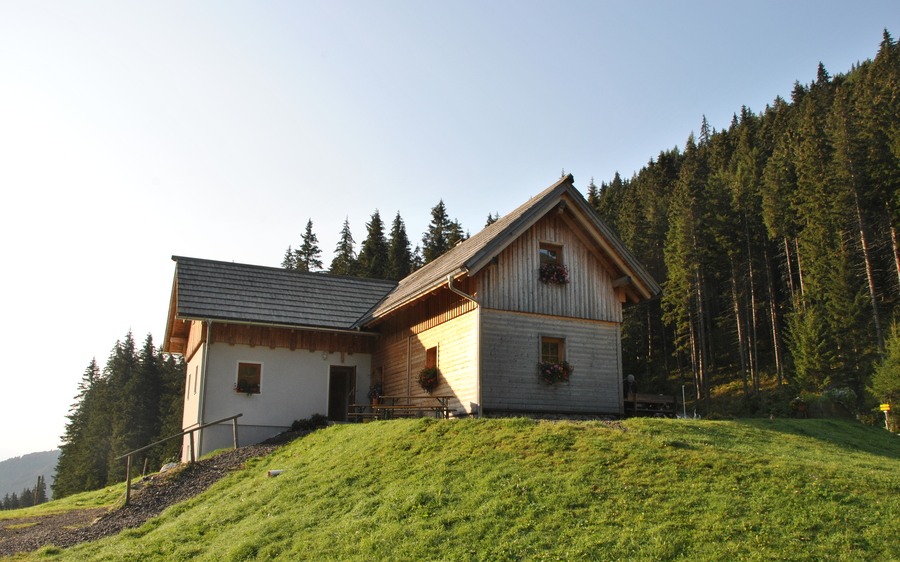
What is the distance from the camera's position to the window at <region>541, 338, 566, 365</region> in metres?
18.7

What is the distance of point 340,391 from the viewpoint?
27.9 m

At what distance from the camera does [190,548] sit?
10.8 meters

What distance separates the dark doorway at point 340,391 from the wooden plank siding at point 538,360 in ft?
26.8

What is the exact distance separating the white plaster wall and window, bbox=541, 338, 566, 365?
9.08m

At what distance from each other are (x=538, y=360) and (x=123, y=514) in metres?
11.1

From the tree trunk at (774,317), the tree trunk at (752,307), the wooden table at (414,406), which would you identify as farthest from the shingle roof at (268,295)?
the tree trunk at (774,317)

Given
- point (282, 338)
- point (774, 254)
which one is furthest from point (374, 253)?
point (282, 338)

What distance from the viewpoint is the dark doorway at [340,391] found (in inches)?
976

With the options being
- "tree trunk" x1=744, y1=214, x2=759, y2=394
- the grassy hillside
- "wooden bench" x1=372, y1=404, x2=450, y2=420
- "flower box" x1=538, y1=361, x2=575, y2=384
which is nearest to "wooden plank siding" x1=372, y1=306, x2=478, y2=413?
"wooden bench" x1=372, y1=404, x2=450, y2=420

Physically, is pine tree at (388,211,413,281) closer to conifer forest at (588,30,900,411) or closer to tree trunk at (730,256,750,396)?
conifer forest at (588,30,900,411)

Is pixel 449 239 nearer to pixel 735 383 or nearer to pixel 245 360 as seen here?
pixel 735 383

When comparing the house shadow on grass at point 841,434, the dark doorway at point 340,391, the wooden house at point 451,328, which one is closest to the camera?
the house shadow on grass at point 841,434

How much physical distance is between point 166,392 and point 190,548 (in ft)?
199

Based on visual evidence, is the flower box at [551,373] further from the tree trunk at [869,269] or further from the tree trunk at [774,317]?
the tree trunk at [774,317]
